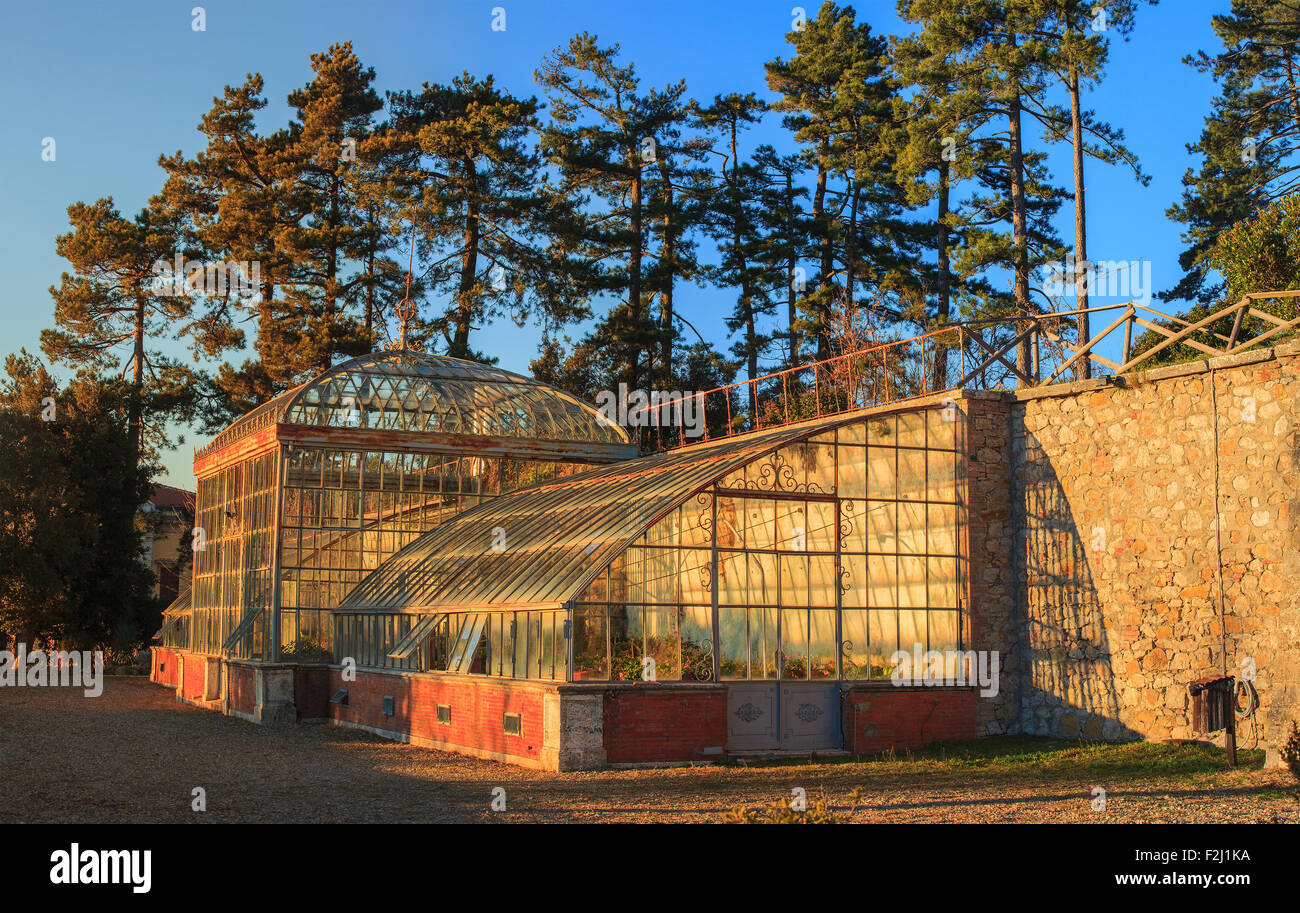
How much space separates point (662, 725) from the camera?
1630cm

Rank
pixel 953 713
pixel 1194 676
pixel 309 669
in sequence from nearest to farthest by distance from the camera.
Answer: pixel 1194 676 → pixel 953 713 → pixel 309 669

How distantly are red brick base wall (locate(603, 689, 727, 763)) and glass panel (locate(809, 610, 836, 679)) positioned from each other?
178cm

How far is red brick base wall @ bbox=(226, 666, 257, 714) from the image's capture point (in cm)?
2484

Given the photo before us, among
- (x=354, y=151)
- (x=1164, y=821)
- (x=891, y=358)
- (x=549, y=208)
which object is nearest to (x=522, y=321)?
(x=549, y=208)

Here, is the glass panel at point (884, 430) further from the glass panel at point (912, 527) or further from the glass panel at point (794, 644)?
the glass panel at point (794, 644)

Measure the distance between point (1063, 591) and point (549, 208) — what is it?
84.2 feet

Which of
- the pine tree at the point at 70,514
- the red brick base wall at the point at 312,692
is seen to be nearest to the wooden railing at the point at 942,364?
the red brick base wall at the point at 312,692

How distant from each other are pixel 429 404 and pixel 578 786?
14024 mm

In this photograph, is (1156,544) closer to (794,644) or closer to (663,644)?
(794,644)

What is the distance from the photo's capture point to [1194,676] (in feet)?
53.3

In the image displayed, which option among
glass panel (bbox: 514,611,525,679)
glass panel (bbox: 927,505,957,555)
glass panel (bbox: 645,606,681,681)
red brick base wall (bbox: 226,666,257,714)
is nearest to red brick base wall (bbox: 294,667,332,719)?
red brick base wall (bbox: 226,666,257,714)

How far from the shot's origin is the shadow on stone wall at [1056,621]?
58.2 ft
